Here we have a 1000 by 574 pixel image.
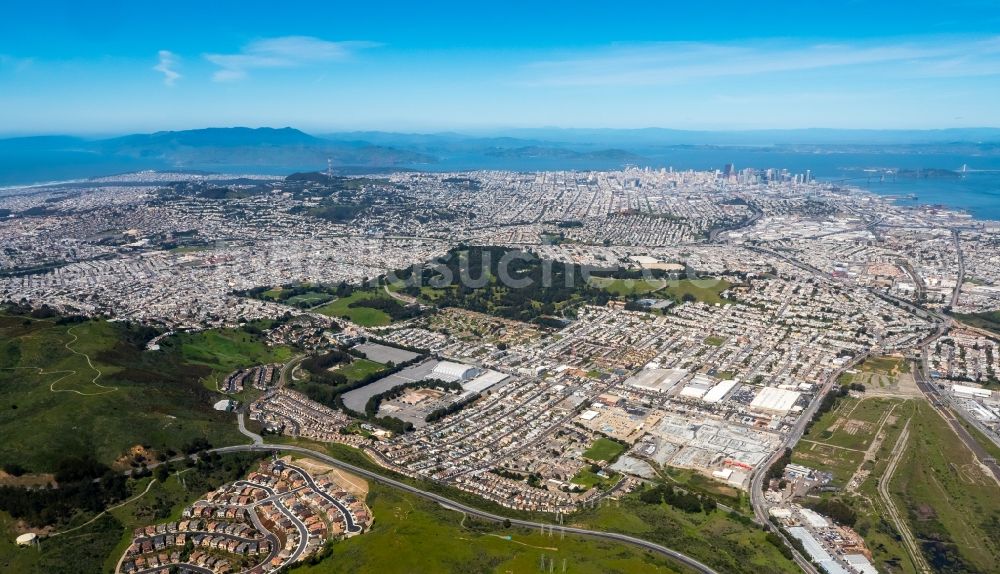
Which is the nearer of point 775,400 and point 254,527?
point 254,527

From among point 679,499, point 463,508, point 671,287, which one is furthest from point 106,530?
point 671,287

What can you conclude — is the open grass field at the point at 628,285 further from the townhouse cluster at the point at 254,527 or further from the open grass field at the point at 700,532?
the townhouse cluster at the point at 254,527

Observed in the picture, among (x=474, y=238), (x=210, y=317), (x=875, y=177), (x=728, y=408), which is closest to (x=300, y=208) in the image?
(x=474, y=238)

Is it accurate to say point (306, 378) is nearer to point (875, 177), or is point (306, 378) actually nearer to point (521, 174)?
point (521, 174)

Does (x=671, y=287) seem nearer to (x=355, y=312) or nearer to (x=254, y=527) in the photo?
(x=355, y=312)

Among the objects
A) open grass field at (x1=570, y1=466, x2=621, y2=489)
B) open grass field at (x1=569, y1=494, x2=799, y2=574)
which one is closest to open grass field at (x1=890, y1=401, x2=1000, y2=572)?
open grass field at (x1=569, y1=494, x2=799, y2=574)

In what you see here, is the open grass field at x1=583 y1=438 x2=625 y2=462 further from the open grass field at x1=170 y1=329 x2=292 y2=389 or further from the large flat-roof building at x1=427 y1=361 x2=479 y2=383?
the open grass field at x1=170 y1=329 x2=292 y2=389
